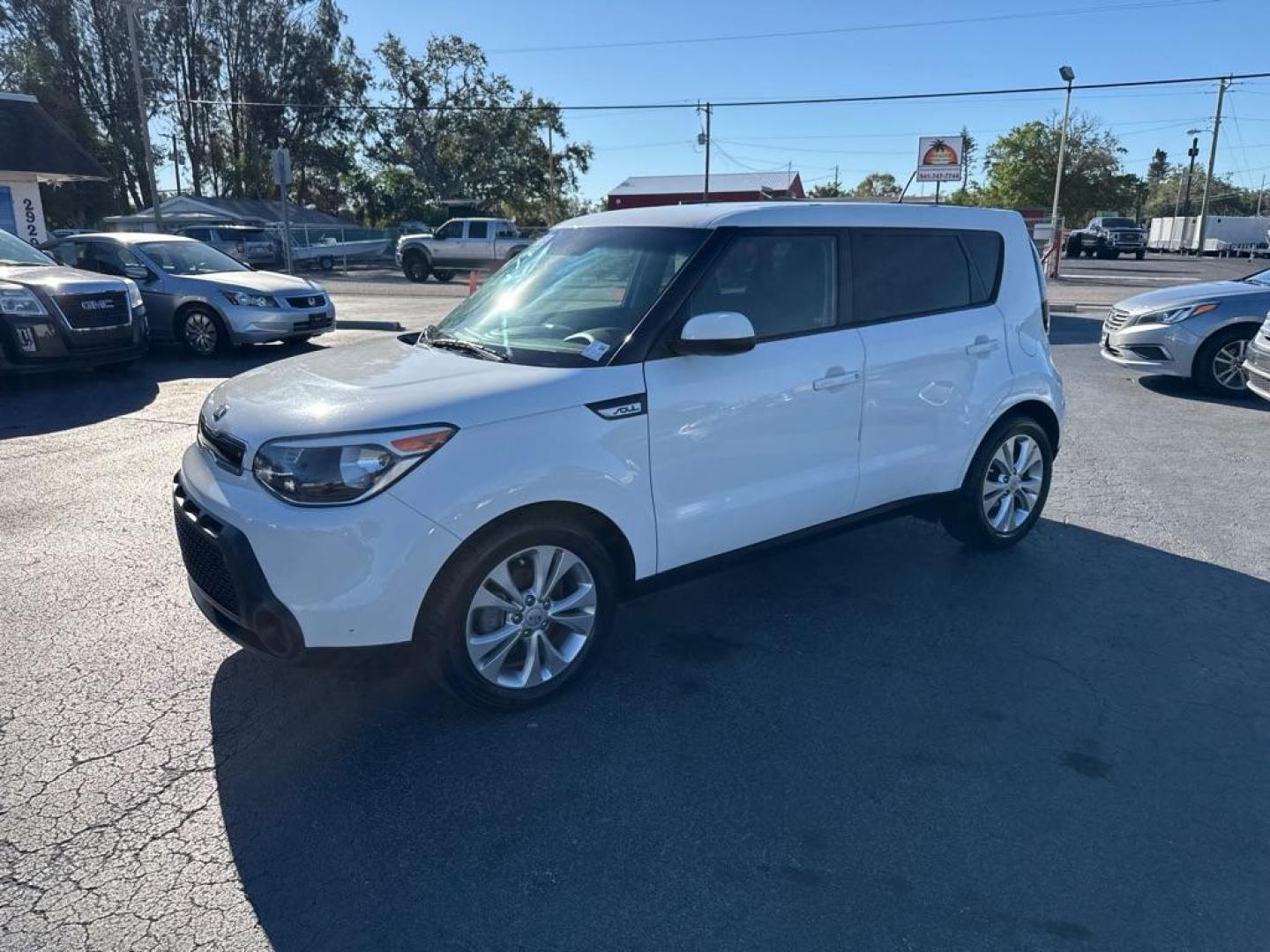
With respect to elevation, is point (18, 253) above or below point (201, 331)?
above

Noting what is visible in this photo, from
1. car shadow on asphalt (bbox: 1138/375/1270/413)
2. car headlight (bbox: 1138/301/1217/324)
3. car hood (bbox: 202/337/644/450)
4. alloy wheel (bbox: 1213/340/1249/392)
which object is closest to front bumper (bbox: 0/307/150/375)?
car hood (bbox: 202/337/644/450)

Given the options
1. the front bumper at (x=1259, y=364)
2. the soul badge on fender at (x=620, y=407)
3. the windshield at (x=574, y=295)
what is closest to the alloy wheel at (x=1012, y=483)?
the windshield at (x=574, y=295)

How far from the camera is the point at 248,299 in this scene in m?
11.8

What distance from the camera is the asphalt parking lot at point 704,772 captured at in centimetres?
252

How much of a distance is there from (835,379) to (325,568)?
2.39 m

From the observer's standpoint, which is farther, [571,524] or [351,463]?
[571,524]

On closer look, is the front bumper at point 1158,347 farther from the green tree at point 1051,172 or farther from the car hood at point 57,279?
the green tree at point 1051,172

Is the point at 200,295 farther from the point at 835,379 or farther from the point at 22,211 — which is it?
the point at 22,211

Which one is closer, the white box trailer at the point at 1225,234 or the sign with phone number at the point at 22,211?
the sign with phone number at the point at 22,211

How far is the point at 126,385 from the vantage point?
33.6 ft

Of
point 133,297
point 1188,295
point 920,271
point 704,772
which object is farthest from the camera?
point 133,297

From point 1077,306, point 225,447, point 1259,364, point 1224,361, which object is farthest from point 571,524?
point 1077,306

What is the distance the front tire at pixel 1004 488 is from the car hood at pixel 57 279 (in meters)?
9.23

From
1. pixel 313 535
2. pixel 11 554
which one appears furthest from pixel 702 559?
pixel 11 554
